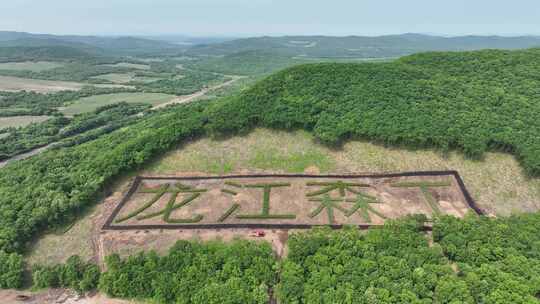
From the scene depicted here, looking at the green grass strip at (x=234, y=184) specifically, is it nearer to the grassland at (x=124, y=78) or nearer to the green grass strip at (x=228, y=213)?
the green grass strip at (x=228, y=213)

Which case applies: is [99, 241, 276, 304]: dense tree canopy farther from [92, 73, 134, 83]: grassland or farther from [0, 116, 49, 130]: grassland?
[92, 73, 134, 83]: grassland

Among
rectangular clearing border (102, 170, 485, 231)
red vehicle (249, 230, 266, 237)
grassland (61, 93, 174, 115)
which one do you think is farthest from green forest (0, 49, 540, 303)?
grassland (61, 93, 174, 115)

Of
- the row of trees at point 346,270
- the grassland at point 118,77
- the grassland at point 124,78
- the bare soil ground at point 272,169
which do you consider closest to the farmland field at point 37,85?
the grassland at point 118,77

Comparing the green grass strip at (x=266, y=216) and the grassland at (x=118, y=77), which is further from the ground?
the grassland at (x=118, y=77)

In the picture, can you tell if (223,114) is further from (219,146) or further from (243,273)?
(243,273)

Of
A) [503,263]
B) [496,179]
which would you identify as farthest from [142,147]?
[496,179]
